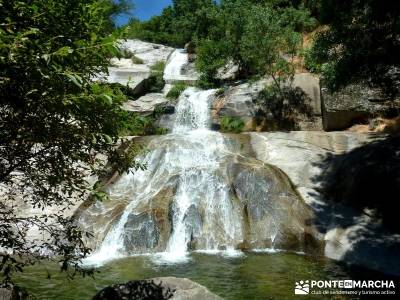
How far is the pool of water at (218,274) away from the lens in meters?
9.98

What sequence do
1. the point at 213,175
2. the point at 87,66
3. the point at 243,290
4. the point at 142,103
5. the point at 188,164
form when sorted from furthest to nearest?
the point at 142,103 < the point at 188,164 < the point at 213,175 < the point at 243,290 < the point at 87,66

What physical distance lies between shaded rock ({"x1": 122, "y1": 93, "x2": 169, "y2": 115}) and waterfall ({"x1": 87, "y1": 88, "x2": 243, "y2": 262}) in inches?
359

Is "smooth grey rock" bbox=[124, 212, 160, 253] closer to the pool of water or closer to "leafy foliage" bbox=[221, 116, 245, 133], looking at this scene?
the pool of water

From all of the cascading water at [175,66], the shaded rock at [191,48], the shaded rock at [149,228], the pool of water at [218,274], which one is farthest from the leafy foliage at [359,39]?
the shaded rock at [191,48]

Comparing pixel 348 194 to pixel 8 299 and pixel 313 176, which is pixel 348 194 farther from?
pixel 8 299

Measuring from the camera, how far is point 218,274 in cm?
1122

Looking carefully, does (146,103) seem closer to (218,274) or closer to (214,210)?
(214,210)

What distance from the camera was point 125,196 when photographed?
16.8m

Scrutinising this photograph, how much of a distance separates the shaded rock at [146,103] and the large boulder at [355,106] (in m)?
11.3

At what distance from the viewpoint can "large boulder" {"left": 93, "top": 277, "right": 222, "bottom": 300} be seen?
6.67m

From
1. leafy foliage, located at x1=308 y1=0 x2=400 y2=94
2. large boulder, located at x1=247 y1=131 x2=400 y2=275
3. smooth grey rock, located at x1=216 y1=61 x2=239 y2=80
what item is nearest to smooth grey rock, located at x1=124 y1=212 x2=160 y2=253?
large boulder, located at x1=247 y1=131 x2=400 y2=275

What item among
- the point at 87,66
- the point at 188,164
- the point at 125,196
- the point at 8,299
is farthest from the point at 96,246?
the point at 87,66

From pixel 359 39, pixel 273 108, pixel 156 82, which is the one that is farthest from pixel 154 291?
pixel 156 82

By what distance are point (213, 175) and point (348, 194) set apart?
504 centimetres
